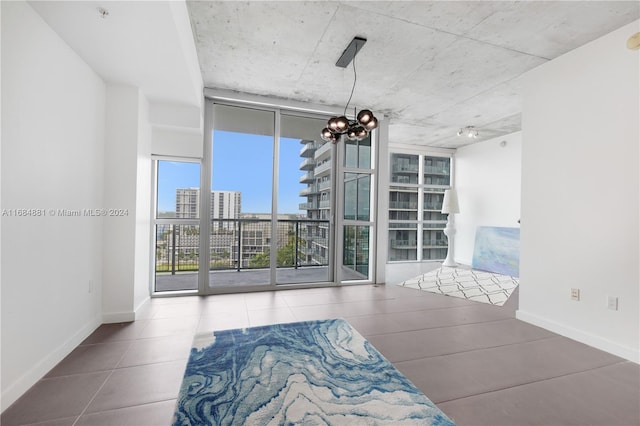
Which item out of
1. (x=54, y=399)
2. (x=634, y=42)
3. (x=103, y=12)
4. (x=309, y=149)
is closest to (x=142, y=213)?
(x=54, y=399)

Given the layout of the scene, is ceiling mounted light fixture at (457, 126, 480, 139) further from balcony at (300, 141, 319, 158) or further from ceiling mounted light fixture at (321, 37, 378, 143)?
ceiling mounted light fixture at (321, 37, 378, 143)

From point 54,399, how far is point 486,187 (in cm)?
743

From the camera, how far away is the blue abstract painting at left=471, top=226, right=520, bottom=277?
540cm

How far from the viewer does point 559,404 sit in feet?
5.58

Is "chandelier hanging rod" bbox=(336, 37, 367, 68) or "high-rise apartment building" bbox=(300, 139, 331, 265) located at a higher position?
"chandelier hanging rod" bbox=(336, 37, 367, 68)

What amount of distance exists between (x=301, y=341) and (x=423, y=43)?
3141 mm

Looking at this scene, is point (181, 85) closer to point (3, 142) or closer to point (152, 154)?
point (152, 154)

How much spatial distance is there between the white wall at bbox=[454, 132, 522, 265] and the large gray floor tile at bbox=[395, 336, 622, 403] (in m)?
3.90

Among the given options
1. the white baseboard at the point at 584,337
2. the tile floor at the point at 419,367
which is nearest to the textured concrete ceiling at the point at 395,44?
the white baseboard at the point at 584,337

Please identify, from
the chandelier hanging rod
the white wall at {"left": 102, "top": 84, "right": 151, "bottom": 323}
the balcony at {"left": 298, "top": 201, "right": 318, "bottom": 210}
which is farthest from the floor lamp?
the white wall at {"left": 102, "top": 84, "right": 151, "bottom": 323}

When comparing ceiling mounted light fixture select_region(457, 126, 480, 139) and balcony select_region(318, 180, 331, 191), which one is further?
ceiling mounted light fixture select_region(457, 126, 480, 139)

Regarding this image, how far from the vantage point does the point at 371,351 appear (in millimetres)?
2305

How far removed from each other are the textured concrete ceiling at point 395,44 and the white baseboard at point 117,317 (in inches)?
115

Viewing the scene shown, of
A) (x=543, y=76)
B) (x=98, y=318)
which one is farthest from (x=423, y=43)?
(x=98, y=318)
